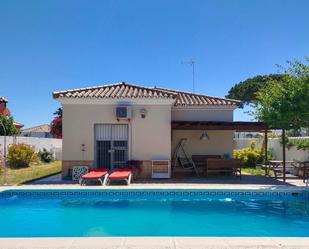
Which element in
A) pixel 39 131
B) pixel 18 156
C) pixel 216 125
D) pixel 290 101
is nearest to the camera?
pixel 290 101

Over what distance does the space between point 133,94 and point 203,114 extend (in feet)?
17.6

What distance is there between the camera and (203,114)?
23.1m

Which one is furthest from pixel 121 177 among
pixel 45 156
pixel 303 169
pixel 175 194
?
pixel 45 156

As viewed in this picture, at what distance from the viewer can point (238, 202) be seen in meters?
14.8

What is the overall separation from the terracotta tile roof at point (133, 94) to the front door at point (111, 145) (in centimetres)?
181

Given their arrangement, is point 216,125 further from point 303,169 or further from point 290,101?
point 303,169

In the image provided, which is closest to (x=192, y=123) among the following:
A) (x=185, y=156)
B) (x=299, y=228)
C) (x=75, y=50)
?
(x=185, y=156)

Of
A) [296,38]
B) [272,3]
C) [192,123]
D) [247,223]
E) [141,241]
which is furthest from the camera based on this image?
[192,123]

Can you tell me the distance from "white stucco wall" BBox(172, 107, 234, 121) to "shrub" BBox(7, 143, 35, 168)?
12.7 m

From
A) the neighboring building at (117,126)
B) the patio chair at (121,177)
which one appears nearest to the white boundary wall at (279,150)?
the neighboring building at (117,126)

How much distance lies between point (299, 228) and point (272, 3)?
1083 centimetres

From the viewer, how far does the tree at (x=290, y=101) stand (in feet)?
54.1

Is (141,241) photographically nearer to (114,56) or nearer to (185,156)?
(185,156)

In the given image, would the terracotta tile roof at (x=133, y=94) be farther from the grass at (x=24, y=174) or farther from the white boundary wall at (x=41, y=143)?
the white boundary wall at (x=41, y=143)
